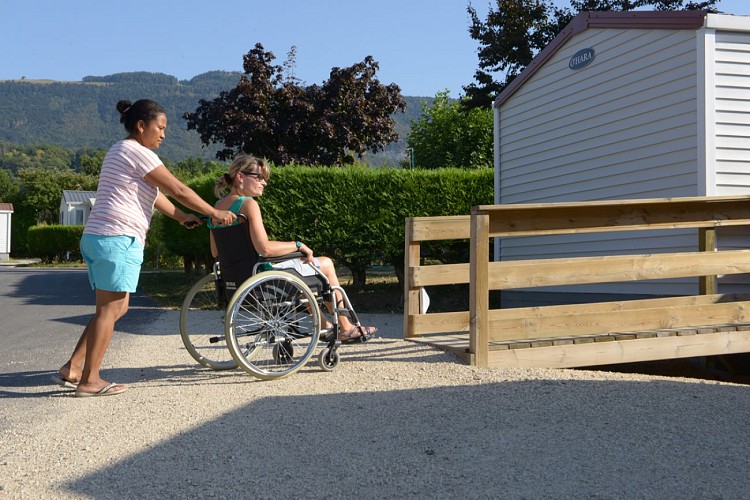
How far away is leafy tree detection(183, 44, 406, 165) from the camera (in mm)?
20109

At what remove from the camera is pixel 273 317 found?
476cm

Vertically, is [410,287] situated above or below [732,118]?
below

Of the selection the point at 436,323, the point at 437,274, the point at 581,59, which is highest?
the point at 581,59

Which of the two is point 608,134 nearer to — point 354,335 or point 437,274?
point 437,274

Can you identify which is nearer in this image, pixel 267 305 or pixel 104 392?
pixel 104 392

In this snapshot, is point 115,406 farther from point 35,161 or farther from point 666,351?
point 35,161

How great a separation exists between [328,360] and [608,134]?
6.20m

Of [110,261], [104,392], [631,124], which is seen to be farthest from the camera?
[631,124]

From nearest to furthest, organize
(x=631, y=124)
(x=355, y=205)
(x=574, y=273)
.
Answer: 1. (x=574, y=273)
2. (x=631, y=124)
3. (x=355, y=205)

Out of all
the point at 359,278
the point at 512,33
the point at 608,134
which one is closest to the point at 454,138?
the point at 512,33

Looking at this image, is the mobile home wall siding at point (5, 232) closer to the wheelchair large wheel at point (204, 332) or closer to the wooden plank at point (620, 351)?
the wheelchair large wheel at point (204, 332)

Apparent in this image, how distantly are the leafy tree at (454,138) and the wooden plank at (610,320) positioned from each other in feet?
60.7

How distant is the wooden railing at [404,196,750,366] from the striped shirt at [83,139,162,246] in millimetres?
2188

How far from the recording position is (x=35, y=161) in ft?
424
